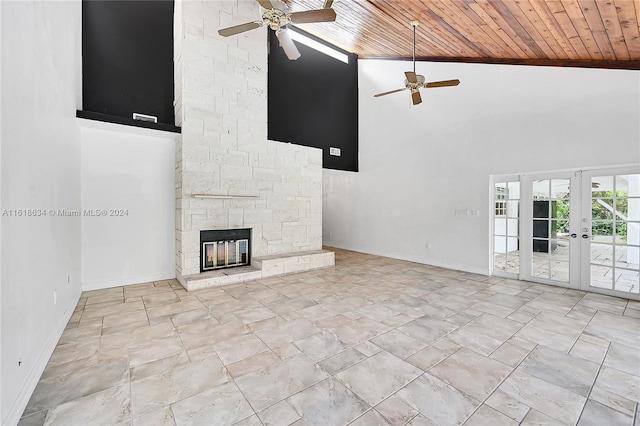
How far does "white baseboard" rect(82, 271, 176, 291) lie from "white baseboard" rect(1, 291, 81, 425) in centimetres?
148

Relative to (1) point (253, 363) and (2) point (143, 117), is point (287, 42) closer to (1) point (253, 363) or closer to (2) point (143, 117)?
(2) point (143, 117)

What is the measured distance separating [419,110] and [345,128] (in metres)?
2.03

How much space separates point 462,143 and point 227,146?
4.56 meters

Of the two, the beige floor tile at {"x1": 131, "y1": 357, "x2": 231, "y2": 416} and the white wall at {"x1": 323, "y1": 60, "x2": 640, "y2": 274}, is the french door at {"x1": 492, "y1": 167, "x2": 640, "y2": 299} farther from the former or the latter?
→ the beige floor tile at {"x1": 131, "y1": 357, "x2": 231, "y2": 416}

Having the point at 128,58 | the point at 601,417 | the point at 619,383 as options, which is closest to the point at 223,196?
the point at 128,58

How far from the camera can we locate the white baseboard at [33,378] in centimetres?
164

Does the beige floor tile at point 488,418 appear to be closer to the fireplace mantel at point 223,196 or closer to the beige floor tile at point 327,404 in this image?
the beige floor tile at point 327,404

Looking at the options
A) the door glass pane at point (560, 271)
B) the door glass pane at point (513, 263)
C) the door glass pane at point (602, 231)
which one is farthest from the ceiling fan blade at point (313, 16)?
the door glass pane at point (560, 271)

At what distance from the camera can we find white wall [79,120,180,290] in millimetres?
4301

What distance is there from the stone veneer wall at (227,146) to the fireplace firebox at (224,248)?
148 millimetres

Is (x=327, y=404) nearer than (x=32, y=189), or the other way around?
(x=327, y=404)

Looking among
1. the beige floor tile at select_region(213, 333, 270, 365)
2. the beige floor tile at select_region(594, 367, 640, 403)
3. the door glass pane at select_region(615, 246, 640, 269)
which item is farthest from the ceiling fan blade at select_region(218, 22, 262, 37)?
the door glass pane at select_region(615, 246, 640, 269)

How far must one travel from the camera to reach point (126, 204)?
456 cm

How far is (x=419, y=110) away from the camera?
6262mm
